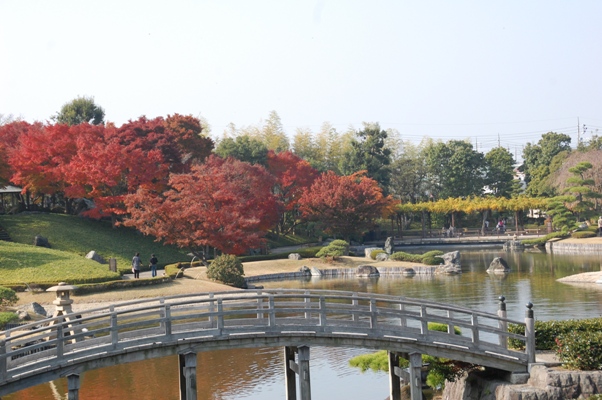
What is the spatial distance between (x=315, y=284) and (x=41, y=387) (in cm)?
2569

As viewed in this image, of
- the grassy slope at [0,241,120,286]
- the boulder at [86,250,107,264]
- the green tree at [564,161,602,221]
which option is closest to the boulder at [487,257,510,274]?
the grassy slope at [0,241,120,286]

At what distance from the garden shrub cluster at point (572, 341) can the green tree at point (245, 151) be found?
189ft

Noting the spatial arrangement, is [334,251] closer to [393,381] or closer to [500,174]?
[393,381]

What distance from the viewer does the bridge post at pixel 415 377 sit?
19.2m

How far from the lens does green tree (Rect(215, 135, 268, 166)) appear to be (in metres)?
76.8

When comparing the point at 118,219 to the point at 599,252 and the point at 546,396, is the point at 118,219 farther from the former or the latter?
the point at 546,396

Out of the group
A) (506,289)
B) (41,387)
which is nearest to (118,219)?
(506,289)

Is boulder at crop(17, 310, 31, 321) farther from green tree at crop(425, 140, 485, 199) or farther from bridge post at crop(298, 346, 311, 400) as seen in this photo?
green tree at crop(425, 140, 485, 199)

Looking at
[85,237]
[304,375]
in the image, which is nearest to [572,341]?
[304,375]

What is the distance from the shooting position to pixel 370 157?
87188 mm

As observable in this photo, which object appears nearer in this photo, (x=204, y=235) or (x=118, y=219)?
(x=204, y=235)

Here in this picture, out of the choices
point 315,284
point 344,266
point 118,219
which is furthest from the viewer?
point 118,219

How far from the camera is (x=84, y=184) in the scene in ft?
186

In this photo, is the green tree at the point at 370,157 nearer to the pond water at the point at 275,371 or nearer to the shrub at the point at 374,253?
the shrub at the point at 374,253
